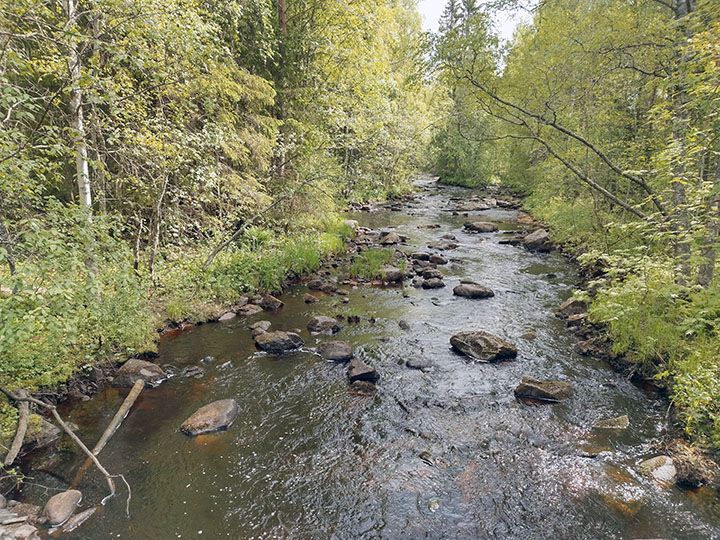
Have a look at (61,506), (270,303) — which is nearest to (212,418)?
(61,506)

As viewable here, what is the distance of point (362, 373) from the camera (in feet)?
24.1

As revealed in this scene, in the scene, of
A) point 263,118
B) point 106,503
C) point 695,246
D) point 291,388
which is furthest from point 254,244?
point 695,246

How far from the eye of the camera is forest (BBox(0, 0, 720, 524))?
17.4 ft

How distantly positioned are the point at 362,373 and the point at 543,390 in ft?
10.1

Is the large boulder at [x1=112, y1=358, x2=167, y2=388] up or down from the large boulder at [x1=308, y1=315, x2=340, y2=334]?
down

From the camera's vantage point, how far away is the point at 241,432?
6000mm

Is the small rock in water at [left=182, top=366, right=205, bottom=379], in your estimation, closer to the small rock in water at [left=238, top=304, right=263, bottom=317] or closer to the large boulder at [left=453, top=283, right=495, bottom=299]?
the small rock in water at [left=238, top=304, right=263, bottom=317]

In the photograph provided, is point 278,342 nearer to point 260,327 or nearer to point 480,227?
point 260,327

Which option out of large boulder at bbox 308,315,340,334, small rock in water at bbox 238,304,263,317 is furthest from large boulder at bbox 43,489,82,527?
small rock in water at bbox 238,304,263,317

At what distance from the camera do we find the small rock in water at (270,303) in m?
10.7

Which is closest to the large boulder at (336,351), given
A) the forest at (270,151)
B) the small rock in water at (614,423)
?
the forest at (270,151)

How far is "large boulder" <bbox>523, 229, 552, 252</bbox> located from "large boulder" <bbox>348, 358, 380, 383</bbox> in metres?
12.1

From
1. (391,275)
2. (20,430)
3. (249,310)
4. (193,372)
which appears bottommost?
(193,372)

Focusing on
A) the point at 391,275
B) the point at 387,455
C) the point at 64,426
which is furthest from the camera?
the point at 391,275
